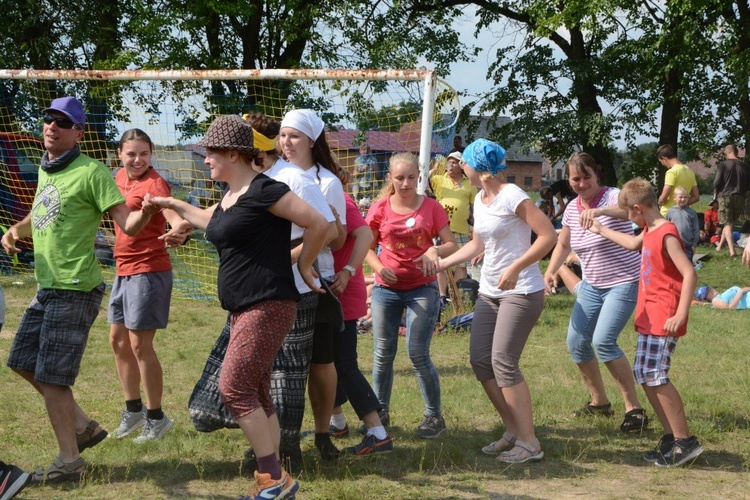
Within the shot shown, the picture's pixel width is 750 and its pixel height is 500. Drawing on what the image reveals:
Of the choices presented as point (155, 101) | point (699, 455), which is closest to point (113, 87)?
point (155, 101)

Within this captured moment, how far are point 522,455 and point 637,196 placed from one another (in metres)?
1.54

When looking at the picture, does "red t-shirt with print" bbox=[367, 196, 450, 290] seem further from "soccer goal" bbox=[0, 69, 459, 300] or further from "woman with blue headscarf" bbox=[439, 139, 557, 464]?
"soccer goal" bbox=[0, 69, 459, 300]

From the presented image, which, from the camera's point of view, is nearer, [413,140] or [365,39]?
[413,140]

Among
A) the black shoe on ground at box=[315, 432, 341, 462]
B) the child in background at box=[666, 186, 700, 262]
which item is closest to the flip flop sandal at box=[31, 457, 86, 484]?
the black shoe on ground at box=[315, 432, 341, 462]

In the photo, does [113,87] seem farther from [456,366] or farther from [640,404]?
[640,404]

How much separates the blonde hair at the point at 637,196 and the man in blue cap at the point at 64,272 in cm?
261

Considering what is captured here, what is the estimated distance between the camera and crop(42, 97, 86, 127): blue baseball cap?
448 centimetres

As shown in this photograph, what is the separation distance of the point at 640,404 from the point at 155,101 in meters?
7.86

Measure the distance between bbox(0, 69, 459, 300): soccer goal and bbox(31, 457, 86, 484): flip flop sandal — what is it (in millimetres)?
4894

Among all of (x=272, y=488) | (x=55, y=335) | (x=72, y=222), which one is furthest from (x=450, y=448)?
(x=72, y=222)

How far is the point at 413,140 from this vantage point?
9789 millimetres

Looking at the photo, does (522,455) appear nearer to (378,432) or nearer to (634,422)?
(378,432)

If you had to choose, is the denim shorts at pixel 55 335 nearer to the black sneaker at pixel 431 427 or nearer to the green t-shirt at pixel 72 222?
the green t-shirt at pixel 72 222

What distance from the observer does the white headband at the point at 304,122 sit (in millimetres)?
4571
